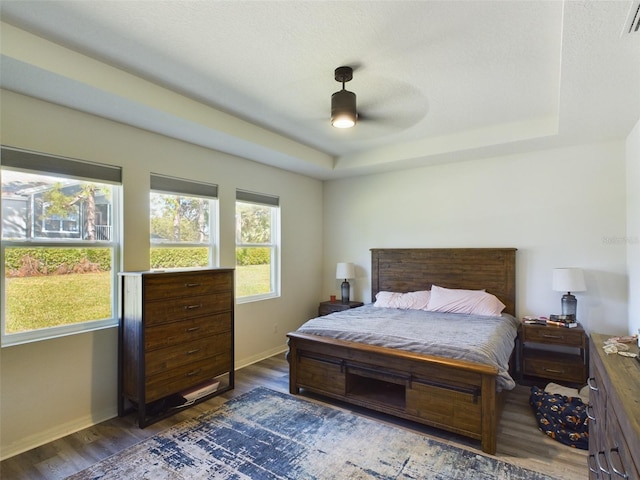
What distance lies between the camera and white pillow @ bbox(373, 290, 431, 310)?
4.09 meters

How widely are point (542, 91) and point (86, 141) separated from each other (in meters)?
3.68

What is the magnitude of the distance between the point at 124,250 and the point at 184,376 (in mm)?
1214

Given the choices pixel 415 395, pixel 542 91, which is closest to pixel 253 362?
pixel 415 395

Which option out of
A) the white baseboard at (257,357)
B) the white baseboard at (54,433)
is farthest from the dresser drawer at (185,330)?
the white baseboard at (257,357)

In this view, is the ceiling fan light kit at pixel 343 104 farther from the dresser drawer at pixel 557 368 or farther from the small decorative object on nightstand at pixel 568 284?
the dresser drawer at pixel 557 368

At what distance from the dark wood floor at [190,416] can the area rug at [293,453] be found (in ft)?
0.33

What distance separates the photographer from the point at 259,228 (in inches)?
176

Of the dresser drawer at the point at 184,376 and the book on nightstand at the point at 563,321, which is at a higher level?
the book on nightstand at the point at 563,321

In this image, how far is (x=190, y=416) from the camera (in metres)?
2.84

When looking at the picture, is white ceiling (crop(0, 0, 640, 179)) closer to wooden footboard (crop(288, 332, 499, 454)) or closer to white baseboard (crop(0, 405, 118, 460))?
wooden footboard (crop(288, 332, 499, 454))

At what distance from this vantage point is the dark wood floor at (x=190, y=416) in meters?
2.16

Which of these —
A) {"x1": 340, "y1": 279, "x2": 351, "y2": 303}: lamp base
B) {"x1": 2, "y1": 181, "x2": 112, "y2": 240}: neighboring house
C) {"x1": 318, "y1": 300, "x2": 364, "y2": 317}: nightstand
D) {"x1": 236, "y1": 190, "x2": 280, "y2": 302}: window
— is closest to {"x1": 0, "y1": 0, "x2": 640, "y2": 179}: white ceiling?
{"x1": 2, "y1": 181, "x2": 112, "y2": 240}: neighboring house

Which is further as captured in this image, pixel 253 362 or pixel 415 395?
pixel 253 362

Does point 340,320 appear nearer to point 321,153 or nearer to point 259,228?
point 259,228
